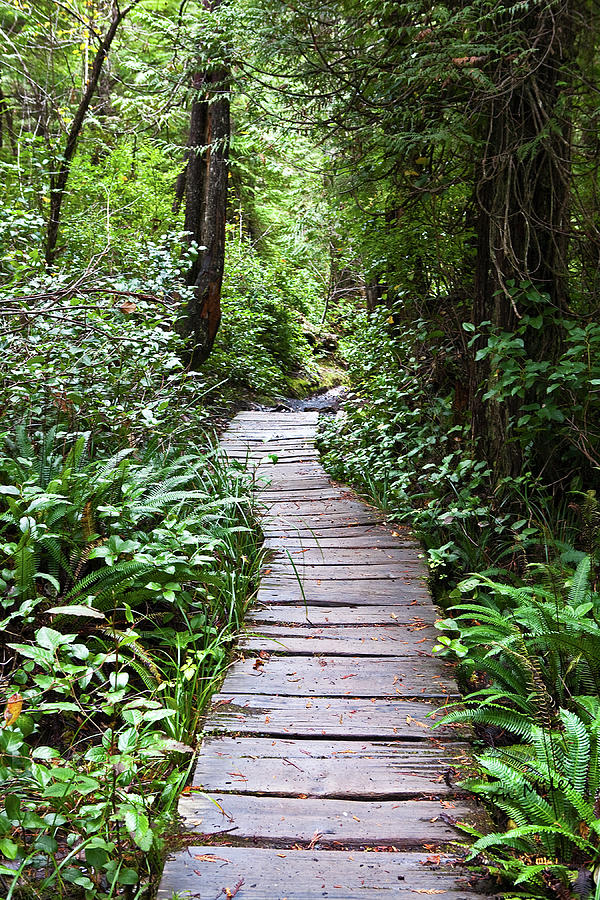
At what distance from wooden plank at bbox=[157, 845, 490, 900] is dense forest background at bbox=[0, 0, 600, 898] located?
0.45 ft

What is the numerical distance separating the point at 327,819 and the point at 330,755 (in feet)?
1.12

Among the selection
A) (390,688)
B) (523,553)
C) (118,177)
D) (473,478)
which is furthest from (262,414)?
(390,688)

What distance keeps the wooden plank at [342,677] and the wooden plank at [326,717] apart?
0.17ft

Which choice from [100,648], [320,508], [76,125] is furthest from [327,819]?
[76,125]

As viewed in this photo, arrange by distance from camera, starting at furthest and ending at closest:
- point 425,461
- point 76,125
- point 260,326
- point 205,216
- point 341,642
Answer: point 260,326 → point 205,216 → point 76,125 → point 425,461 → point 341,642

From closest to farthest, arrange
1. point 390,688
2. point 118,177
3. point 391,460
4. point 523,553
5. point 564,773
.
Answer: point 564,773, point 390,688, point 523,553, point 391,460, point 118,177

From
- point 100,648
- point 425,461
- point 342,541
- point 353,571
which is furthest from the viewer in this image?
point 425,461

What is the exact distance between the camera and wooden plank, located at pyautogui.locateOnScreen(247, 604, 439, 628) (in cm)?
349

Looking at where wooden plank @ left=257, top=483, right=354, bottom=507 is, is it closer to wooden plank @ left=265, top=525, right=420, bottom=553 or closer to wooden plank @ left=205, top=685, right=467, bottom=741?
wooden plank @ left=265, top=525, right=420, bottom=553

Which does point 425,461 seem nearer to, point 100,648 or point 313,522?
point 313,522

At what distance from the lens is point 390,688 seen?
9.46ft

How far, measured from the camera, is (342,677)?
9.77ft

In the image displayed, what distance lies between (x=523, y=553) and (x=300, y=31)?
13.0ft

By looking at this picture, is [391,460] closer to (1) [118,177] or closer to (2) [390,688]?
(2) [390,688]
